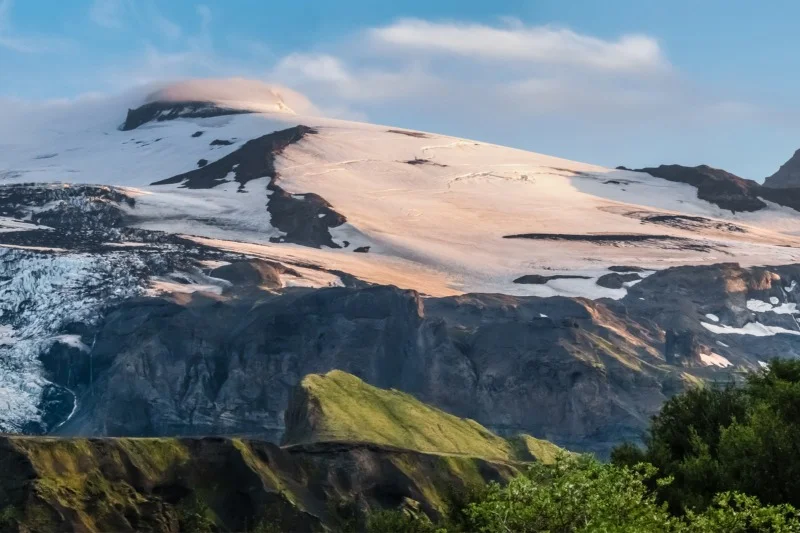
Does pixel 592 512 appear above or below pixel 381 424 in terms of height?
above

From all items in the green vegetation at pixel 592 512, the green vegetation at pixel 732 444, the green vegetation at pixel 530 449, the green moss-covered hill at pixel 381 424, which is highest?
the green vegetation at pixel 592 512

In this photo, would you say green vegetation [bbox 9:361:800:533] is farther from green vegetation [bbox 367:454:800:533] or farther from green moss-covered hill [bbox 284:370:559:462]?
green moss-covered hill [bbox 284:370:559:462]

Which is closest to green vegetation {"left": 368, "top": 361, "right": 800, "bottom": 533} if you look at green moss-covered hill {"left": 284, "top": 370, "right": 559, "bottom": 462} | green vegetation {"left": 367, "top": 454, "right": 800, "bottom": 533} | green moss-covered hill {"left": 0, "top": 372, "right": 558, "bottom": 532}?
green vegetation {"left": 367, "top": 454, "right": 800, "bottom": 533}

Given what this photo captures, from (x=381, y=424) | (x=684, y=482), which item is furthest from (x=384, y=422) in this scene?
(x=684, y=482)

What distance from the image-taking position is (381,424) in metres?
150

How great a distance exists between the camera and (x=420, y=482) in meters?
126

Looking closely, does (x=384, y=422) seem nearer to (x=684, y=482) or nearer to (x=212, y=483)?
(x=212, y=483)

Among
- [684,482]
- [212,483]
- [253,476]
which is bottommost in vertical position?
[212,483]

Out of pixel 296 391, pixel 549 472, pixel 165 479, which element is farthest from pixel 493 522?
pixel 296 391

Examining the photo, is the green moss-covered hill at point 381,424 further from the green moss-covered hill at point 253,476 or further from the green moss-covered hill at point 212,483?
the green moss-covered hill at point 212,483

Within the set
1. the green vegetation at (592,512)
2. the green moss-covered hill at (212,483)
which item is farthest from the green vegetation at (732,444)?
the green moss-covered hill at (212,483)

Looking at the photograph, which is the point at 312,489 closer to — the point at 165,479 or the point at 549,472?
the point at 165,479

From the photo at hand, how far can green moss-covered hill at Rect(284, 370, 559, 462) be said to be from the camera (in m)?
142

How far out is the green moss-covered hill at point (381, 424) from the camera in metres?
142
